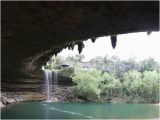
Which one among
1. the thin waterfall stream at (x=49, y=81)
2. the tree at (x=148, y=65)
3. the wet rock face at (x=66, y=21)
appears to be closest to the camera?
the wet rock face at (x=66, y=21)

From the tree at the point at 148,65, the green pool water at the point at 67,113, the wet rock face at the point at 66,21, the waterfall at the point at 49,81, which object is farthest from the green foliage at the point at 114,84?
the wet rock face at the point at 66,21

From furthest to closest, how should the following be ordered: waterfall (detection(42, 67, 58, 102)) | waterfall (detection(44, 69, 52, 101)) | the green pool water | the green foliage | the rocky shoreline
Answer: the green foliage
waterfall (detection(42, 67, 58, 102))
waterfall (detection(44, 69, 52, 101))
the rocky shoreline
the green pool water

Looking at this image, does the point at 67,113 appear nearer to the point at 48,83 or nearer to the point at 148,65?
the point at 48,83

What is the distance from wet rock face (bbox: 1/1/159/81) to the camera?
6.52 m

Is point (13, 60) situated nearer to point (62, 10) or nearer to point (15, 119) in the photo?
point (62, 10)

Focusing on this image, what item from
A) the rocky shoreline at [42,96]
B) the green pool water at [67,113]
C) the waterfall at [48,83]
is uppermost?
the waterfall at [48,83]

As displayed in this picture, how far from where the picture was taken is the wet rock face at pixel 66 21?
652 cm

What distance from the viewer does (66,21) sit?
7.51m

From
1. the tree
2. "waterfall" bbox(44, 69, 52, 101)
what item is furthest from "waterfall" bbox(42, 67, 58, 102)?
the tree

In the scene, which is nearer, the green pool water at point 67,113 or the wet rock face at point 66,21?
the wet rock face at point 66,21

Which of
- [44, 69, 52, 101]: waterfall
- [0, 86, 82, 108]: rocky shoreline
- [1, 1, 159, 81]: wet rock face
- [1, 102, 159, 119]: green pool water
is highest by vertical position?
[1, 1, 159, 81]: wet rock face

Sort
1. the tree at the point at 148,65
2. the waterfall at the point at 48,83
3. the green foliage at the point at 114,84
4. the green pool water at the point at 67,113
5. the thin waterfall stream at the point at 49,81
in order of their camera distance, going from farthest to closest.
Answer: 1. the tree at the point at 148,65
2. the green foliage at the point at 114,84
3. the thin waterfall stream at the point at 49,81
4. the waterfall at the point at 48,83
5. the green pool water at the point at 67,113

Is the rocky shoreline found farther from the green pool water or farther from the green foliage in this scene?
the green pool water

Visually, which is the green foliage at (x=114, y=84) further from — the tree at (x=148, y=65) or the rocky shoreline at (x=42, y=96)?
the tree at (x=148, y=65)
